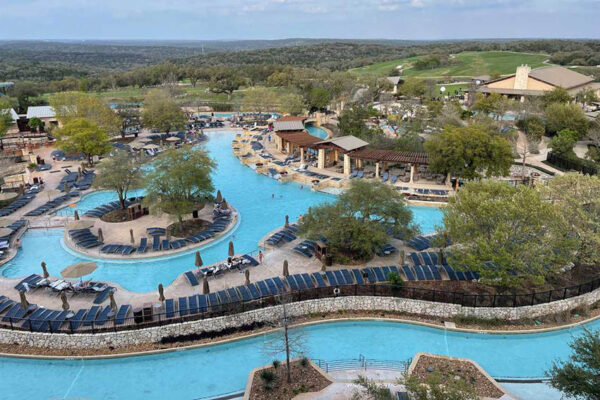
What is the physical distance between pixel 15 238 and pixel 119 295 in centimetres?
1372

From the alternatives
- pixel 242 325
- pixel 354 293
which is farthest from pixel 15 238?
pixel 354 293

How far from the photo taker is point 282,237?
30.2m

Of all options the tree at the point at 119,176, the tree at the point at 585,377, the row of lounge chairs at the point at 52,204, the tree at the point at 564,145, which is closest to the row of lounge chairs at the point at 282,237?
the tree at the point at 119,176

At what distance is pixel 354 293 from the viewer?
2372 cm

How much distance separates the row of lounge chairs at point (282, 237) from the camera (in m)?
29.7

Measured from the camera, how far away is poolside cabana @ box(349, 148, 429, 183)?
4156 centimetres

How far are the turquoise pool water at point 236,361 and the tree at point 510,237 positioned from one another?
11.6 ft

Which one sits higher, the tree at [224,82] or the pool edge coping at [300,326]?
the tree at [224,82]

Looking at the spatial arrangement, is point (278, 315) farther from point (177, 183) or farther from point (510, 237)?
point (177, 183)

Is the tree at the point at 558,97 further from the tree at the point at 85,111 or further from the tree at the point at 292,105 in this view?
the tree at the point at 85,111

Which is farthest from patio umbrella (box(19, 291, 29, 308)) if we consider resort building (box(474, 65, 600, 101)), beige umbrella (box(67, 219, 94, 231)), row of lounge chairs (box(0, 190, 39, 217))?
resort building (box(474, 65, 600, 101))

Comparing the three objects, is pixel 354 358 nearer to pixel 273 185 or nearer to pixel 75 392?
pixel 75 392

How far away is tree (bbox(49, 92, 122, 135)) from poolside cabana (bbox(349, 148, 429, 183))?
3537 centimetres

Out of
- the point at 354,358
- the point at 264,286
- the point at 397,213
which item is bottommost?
the point at 354,358
